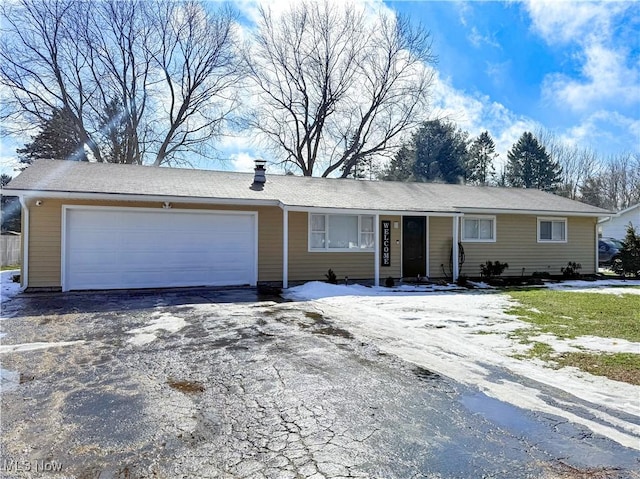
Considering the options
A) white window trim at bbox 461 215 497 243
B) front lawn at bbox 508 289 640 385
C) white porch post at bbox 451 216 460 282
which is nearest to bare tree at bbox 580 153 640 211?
white window trim at bbox 461 215 497 243

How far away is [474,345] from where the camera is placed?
511 cm

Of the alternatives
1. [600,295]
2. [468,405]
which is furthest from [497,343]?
[600,295]

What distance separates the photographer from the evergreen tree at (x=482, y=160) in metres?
35.7

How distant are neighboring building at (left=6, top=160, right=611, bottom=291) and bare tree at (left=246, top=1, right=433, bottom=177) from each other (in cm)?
1255

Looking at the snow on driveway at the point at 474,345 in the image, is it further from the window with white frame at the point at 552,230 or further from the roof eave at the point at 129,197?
the window with white frame at the point at 552,230

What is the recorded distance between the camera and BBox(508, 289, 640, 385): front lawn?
427cm

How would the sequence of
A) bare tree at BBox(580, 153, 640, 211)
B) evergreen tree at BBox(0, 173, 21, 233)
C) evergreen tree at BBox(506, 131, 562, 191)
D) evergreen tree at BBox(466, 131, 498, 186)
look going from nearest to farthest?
evergreen tree at BBox(0, 173, 21, 233)
bare tree at BBox(580, 153, 640, 211)
evergreen tree at BBox(506, 131, 562, 191)
evergreen tree at BBox(466, 131, 498, 186)

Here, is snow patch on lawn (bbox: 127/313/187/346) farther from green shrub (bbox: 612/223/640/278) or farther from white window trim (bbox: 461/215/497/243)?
green shrub (bbox: 612/223/640/278)

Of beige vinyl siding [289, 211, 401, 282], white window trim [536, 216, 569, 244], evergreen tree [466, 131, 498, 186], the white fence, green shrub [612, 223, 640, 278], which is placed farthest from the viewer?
evergreen tree [466, 131, 498, 186]

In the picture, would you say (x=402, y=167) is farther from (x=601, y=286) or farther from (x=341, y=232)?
(x=341, y=232)

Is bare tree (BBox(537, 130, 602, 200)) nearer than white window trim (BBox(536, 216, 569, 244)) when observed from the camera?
No

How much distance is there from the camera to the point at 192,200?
9.96 metres

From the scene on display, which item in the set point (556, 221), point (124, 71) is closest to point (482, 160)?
point (556, 221)

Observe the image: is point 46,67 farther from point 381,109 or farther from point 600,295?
point 600,295
